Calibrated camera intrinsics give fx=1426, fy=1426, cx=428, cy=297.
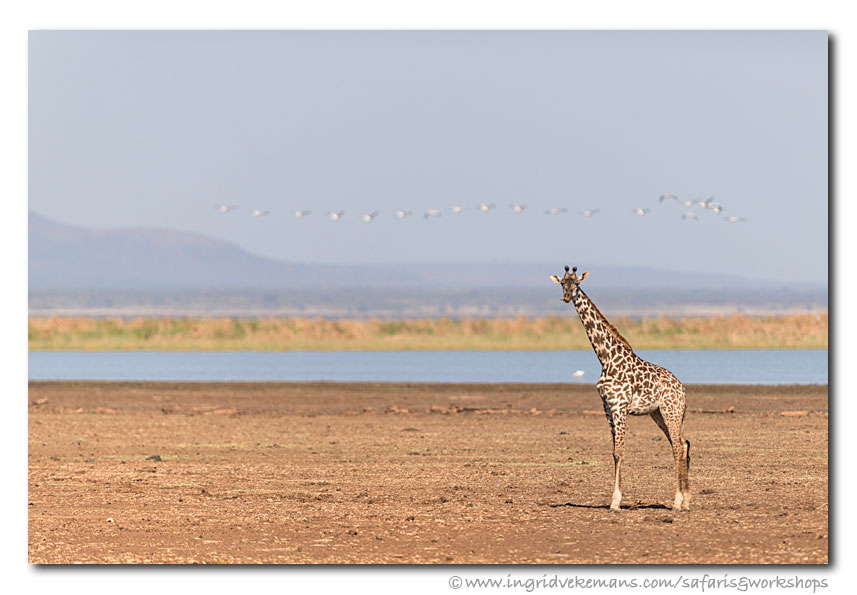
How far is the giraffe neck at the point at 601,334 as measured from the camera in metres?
12.8

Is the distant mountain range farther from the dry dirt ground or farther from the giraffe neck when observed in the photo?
the giraffe neck

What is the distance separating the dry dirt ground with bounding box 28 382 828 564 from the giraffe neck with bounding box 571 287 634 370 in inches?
62.3

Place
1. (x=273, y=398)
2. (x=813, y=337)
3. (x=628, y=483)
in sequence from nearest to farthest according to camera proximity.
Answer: (x=628, y=483)
(x=273, y=398)
(x=813, y=337)

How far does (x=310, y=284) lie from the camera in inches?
7456

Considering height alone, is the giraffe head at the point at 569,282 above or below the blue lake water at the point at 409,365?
above

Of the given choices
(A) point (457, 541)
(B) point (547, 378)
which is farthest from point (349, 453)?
(B) point (547, 378)

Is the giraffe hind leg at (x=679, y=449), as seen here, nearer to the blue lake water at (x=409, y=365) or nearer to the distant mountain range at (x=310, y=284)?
the blue lake water at (x=409, y=365)

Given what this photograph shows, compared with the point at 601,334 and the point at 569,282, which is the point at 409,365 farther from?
the point at 569,282

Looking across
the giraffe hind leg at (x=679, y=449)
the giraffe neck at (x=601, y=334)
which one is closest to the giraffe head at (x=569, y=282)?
the giraffe neck at (x=601, y=334)

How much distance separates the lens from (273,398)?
2883 centimetres

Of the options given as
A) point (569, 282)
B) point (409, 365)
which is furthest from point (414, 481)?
point (409, 365)

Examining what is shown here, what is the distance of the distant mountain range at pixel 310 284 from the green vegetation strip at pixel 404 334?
3112 inches
